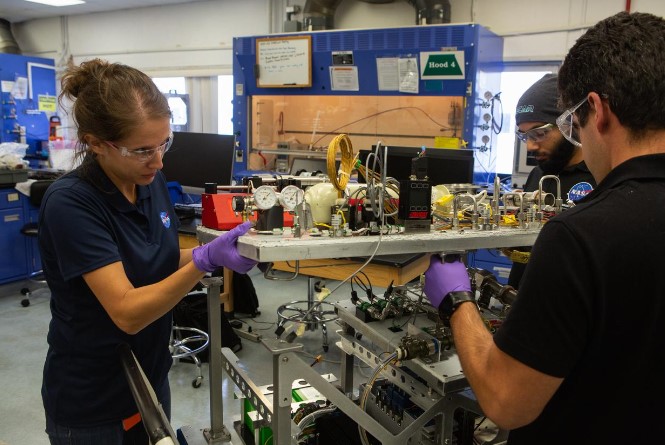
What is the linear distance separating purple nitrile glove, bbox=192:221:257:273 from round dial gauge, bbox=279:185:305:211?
11 centimetres

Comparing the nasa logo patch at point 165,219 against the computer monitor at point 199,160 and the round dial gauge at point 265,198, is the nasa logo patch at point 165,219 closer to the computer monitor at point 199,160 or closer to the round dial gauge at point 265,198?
the round dial gauge at point 265,198

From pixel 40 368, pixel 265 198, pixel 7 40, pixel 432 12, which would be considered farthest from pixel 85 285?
pixel 7 40

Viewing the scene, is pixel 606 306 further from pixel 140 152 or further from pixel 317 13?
pixel 317 13

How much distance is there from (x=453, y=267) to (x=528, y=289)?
1.34 feet

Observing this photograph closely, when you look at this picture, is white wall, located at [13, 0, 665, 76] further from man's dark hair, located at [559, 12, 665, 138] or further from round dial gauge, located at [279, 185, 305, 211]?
round dial gauge, located at [279, 185, 305, 211]

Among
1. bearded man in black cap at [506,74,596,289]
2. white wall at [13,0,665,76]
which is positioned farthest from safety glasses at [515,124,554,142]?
white wall at [13,0,665,76]

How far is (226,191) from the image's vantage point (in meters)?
1.48

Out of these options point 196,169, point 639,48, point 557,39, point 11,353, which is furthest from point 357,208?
point 557,39

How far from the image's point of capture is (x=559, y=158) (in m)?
2.01

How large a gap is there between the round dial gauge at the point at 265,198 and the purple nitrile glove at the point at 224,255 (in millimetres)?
57

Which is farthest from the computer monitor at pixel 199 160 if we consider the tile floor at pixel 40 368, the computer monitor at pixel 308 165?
the tile floor at pixel 40 368

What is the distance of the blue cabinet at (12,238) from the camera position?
4066 mm

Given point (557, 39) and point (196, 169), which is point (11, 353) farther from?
point (557, 39)

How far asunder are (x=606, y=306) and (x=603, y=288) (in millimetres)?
32
